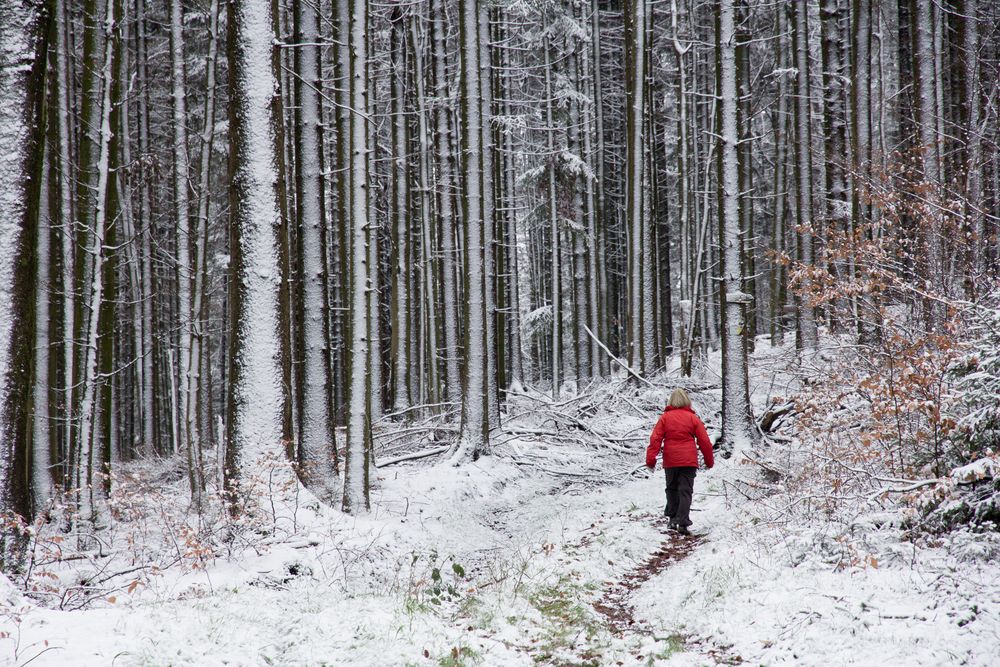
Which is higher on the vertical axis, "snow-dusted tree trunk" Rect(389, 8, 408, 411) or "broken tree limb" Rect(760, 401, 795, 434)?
"snow-dusted tree trunk" Rect(389, 8, 408, 411)

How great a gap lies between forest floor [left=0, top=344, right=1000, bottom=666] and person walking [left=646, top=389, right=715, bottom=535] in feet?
1.12

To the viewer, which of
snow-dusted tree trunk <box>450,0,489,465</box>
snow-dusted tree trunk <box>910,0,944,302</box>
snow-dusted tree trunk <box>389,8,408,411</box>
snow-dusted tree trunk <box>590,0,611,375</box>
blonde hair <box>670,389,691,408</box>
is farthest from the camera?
snow-dusted tree trunk <box>590,0,611,375</box>

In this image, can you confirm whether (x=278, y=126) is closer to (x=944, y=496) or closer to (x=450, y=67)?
(x=944, y=496)

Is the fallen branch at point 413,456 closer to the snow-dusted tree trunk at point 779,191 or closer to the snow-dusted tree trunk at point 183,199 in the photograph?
the snow-dusted tree trunk at point 183,199

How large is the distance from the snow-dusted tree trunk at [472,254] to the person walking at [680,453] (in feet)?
14.0

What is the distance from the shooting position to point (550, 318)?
24.4m

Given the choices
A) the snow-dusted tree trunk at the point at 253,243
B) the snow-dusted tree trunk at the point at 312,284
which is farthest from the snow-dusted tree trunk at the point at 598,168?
the snow-dusted tree trunk at the point at 253,243

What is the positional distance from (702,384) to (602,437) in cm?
314

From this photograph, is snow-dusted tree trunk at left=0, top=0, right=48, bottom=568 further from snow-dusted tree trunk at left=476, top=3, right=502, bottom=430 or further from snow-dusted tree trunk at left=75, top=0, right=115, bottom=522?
snow-dusted tree trunk at left=476, top=3, right=502, bottom=430

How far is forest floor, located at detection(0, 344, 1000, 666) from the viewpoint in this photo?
4.38 metres

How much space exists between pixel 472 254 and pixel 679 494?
238 inches

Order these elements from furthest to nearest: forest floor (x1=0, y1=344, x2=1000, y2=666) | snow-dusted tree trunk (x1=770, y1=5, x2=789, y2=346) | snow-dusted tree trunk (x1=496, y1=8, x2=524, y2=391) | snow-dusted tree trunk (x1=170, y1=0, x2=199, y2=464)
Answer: snow-dusted tree trunk (x1=496, y1=8, x2=524, y2=391), snow-dusted tree trunk (x1=770, y1=5, x2=789, y2=346), snow-dusted tree trunk (x1=170, y1=0, x2=199, y2=464), forest floor (x1=0, y1=344, x2=1000, y2=666)

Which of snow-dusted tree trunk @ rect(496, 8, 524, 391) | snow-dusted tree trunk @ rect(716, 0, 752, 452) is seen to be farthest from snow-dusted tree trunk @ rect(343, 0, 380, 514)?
snow-dusted tree trunk @ rect(496, 8, 524, 391)

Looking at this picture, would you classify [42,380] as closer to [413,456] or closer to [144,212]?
[413,456]
